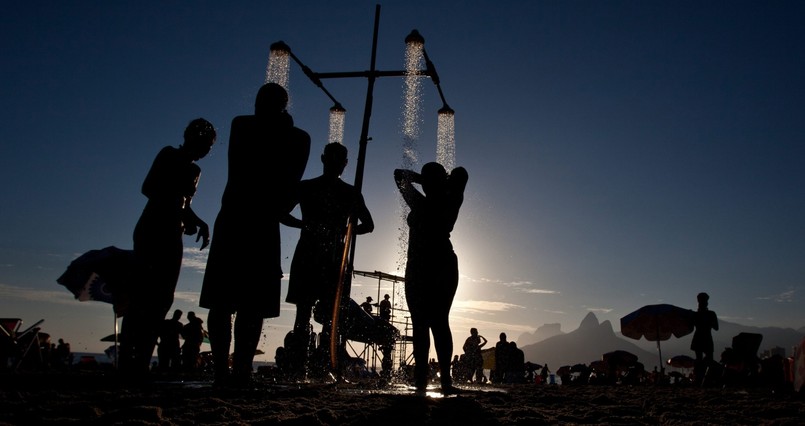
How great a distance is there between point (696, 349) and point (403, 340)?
9.56 m

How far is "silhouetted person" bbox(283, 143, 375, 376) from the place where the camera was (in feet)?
19.2

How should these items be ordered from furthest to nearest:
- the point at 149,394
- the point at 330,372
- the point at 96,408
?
the point at 330,372
the point at 149,394
the point at 96,408

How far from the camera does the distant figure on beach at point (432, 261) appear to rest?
5.28 m

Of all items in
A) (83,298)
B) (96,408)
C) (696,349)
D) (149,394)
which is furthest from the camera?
(696,349)

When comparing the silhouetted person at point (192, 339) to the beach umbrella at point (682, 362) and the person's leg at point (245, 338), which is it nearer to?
the person's leg at point (245, 338)

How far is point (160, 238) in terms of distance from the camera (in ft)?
14.3

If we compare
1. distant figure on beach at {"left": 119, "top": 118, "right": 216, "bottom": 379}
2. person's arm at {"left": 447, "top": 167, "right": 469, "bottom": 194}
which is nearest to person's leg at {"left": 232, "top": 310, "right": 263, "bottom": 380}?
distant figure on beach at {"left": 119, "top": 118, "right": 216, "bottom": 379}

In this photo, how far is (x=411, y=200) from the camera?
5.57m

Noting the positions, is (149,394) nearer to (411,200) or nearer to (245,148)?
(245,148)

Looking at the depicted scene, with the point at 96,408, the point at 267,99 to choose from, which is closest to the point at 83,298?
the point at 267,99

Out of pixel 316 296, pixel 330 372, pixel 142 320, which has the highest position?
pixel 316 296

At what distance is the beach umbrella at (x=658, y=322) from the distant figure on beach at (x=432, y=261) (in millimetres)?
17148

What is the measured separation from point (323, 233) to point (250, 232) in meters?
1.89

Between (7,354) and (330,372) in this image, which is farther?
(7,354)
